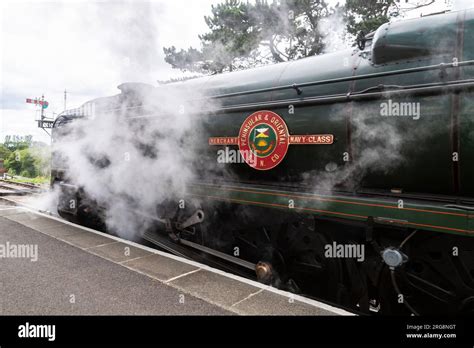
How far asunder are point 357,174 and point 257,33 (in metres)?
14.5

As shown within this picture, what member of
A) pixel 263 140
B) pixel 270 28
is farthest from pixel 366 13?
pixel 263 140

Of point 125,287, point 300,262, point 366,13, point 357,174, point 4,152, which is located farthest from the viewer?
point 4,152

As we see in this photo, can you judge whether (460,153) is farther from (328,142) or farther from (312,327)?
(312,327)

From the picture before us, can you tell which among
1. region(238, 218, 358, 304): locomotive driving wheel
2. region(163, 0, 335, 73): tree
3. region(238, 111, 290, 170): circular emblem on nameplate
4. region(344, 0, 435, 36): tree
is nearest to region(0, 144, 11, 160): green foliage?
region(163, 0, 335, 73): tree

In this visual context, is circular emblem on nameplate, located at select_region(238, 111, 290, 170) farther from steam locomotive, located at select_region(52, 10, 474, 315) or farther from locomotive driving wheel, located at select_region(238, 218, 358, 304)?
locomotive driving wheel, located at select_region(238, 218, 358, 304)

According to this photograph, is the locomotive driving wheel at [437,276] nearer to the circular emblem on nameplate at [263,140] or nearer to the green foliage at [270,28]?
the circular emblem on nameplate at [263,140]

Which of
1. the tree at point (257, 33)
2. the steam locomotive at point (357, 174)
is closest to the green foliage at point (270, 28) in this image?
the tree at point (257, 33)

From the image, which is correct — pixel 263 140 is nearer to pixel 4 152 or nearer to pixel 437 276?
pixel 437 276

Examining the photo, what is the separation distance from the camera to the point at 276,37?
15.8m

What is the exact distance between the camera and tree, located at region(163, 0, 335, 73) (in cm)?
1470

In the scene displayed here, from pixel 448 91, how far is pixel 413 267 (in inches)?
62.5

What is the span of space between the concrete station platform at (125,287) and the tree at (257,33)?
11.1m

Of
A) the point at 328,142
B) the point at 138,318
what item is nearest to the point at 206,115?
the point at 328,142

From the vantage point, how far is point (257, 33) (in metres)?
15.8
